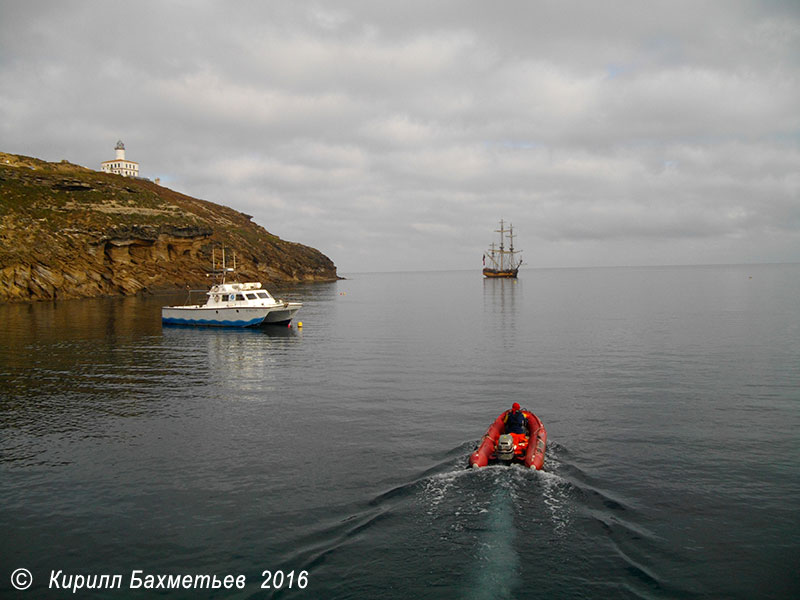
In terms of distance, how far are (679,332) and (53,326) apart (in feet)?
196

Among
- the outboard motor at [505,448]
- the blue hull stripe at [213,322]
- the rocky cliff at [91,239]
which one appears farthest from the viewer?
the rocky cliff at [91,239]

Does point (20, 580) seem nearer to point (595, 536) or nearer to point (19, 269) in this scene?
point (595, 536)

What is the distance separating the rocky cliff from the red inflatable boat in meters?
84.2

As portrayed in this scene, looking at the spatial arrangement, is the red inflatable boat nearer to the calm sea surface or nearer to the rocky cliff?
the calm sea surface

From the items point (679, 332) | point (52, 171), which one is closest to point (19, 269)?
point (52, 171)

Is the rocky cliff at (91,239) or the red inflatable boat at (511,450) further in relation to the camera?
the rocky cliff at (91,239)

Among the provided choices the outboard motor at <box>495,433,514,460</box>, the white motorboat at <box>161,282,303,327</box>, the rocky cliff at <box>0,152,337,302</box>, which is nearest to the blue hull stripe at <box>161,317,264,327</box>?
the white motorboat at <box>161,282,303,327</box>

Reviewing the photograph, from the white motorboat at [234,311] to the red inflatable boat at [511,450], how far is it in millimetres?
39135

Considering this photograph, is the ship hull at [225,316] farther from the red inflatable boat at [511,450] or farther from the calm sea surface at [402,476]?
the red inflatable boat at [511,450]

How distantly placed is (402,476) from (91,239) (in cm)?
9398

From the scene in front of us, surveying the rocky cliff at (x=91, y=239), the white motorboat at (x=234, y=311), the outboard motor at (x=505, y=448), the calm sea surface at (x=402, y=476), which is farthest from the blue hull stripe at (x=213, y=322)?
the outboard motor at (x=505, y=448)

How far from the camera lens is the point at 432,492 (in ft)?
47.9

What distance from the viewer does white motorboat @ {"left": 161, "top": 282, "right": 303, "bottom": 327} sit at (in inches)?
2100

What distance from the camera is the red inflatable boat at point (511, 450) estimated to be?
1578 centimetres
